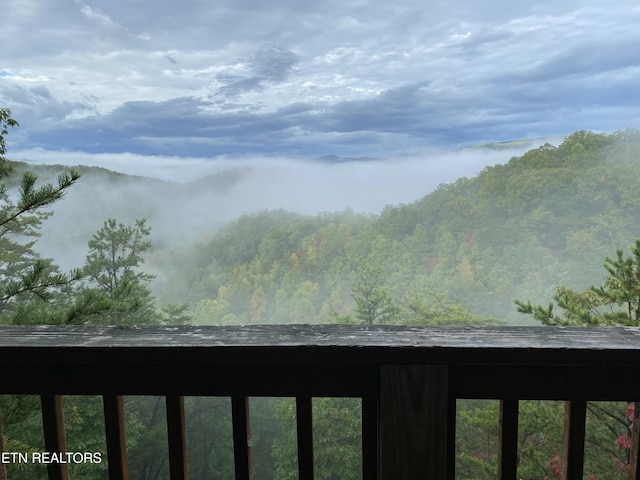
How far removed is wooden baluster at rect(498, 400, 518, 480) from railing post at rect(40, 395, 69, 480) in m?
0.67

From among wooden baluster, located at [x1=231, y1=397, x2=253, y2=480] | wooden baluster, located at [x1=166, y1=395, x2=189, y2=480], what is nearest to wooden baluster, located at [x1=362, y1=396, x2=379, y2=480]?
wooden baluster, located at [x1=231, y1=397, x2=253, y2=480]

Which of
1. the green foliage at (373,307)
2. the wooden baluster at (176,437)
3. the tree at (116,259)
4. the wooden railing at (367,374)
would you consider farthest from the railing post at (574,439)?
the green foliage at (373,307)

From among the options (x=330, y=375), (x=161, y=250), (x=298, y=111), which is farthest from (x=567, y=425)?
(x=298, y=111)

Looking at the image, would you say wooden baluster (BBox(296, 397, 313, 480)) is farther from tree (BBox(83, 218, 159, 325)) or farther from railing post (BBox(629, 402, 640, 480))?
tree (BBox(83, 218, 159, 325))

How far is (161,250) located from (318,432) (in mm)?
16626

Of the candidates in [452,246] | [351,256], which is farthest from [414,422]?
[452,246]

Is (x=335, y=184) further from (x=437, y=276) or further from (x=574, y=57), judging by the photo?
(x=574, y=57)

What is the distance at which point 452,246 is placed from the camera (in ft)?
74.4

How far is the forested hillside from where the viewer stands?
20.2 m

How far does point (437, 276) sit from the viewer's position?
69.3 feet

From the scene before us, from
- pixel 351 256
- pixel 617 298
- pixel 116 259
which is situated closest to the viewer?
pixel 617 298

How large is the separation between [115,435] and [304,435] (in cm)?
29

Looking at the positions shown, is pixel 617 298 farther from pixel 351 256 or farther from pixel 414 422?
pixel 351 256

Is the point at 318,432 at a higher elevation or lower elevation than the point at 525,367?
lower
